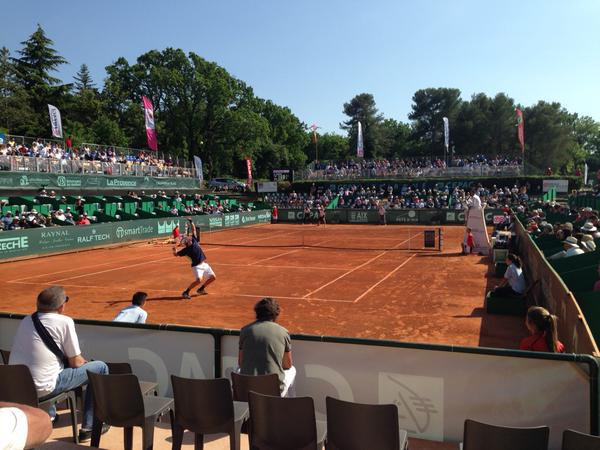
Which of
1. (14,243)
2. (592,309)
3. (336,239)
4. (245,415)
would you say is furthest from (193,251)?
(336,239)

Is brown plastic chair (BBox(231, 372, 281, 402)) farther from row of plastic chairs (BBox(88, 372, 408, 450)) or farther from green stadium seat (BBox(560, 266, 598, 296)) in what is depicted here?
green stadium seat (BBox(560, 266, 598, 296))

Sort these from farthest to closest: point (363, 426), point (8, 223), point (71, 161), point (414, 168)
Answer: point (414, 168), point (71, 161), point (8, 223), point (363, 426)

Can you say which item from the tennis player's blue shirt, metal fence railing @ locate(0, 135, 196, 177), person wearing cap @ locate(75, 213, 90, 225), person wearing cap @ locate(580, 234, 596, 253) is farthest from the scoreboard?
person wearing cap @ locate(580, 234, 596, 253)

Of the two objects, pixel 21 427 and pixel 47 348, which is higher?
pixel 21 427

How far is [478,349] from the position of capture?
514cm

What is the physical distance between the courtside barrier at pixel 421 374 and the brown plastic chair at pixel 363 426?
1.21 metres

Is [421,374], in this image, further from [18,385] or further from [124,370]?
[18,385]

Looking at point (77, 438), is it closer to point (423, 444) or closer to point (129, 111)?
point (423, 444)

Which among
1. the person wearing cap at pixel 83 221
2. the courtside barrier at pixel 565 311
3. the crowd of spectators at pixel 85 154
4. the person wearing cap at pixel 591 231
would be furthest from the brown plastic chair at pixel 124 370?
the crowd of spectators at pixel 85 154

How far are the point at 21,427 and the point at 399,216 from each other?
45676mm

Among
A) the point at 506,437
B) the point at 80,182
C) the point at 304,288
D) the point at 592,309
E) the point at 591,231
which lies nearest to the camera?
the point at 506,437

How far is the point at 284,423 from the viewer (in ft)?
14.2

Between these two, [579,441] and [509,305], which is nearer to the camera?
[579,441]

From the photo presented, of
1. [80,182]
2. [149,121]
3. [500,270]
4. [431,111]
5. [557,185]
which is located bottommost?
[500,270]
